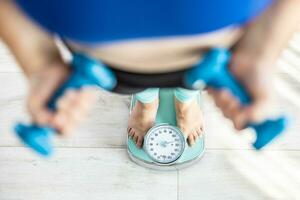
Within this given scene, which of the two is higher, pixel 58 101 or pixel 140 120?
pixel 140 120

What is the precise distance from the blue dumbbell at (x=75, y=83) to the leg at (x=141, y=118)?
0.50 meters

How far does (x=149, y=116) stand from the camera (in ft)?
3.53

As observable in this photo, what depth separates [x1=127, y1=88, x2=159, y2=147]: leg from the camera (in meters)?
1.05

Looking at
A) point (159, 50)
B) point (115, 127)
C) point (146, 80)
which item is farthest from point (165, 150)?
point (159, 50)

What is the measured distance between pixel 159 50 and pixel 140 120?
2.17ft

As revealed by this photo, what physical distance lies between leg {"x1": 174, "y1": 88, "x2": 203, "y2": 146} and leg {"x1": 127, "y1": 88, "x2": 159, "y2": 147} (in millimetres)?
52

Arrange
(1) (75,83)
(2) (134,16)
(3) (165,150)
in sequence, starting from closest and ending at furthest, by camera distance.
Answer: (2) (134,16)
(1) (75,83)
(3) (165,150)

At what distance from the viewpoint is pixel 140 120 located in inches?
42.8

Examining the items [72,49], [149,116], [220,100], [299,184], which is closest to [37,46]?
[72,49]

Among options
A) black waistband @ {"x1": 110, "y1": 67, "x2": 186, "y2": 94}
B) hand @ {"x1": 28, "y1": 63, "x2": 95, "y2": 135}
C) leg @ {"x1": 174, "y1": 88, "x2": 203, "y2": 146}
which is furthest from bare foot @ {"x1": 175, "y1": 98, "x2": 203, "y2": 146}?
hand @ {"x1": 28, "y1": 63, "x2": 95, "y2": 135}

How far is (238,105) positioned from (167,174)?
24.3 inches

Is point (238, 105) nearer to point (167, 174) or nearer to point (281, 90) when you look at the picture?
point (167, 174)

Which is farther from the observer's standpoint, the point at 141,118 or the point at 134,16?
the point at 141,118

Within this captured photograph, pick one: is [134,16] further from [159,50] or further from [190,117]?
[190,117]
